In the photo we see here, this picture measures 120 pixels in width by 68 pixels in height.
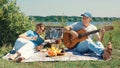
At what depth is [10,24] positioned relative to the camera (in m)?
11.9

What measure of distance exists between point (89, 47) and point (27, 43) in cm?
162

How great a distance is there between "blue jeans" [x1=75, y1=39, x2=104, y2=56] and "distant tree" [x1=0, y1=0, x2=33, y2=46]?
2435 millimetres

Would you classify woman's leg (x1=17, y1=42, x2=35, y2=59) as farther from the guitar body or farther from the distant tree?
the distant tree

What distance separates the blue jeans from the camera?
9.50 m

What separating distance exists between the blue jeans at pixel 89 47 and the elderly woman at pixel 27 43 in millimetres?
1074

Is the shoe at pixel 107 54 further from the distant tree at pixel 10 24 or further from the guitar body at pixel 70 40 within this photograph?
the distant tree at pixel 10 24

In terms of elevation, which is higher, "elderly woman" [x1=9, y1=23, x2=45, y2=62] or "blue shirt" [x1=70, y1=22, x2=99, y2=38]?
"blue shirt" [x1=70, y1=22, x2=99, y2=38]

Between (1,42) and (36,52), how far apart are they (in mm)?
2115

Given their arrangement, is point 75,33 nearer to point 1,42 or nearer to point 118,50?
point 118,50

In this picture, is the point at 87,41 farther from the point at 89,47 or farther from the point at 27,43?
the point at 27,43

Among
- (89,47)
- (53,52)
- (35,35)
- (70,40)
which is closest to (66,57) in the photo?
(53,52)

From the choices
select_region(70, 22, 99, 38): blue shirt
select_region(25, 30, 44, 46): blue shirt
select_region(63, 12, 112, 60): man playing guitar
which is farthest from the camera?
select_region(70, 22, 99, 38): blue shirt

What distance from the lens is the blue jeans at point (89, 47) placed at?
950 cm

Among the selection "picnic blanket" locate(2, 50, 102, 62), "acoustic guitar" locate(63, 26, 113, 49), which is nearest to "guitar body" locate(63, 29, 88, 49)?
"acoustic guitar" locate(63, 26, 113, 49)
